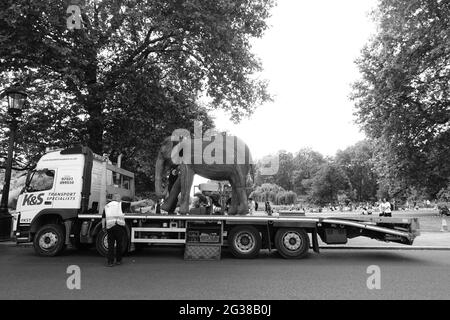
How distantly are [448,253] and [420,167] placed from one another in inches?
799

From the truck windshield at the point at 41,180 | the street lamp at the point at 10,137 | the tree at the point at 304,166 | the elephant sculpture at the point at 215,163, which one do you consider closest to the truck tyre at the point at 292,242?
the elephant sculpture at the point at 215,163

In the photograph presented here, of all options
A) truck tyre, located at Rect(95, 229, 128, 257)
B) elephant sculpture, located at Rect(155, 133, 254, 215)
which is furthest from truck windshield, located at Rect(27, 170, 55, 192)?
elephant sculpture, located at Rect(155, 133, 254, 215)

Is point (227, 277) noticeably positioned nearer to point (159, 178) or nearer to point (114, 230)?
point (114, 230)

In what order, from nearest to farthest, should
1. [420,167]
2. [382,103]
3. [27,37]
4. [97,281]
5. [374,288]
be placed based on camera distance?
[374,288] → [97,281] → [27,37] → [382,103] → [420,167]

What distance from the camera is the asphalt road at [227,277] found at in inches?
261

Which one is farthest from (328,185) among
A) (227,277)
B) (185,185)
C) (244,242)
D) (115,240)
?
(227,277)

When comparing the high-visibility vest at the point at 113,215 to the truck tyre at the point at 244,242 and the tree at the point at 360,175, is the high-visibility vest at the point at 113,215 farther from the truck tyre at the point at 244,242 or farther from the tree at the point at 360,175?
the tree at the point at 360,175

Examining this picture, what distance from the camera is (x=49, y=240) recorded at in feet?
37.5

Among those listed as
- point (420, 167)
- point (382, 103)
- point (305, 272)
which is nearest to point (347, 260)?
point (305, 272)

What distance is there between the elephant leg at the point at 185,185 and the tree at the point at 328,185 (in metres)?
85.5

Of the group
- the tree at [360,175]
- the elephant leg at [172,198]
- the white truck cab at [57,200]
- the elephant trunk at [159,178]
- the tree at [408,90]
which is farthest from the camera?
the tree at [360,175]

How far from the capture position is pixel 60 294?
6531mm

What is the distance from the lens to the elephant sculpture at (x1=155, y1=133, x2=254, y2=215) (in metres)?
12.1
